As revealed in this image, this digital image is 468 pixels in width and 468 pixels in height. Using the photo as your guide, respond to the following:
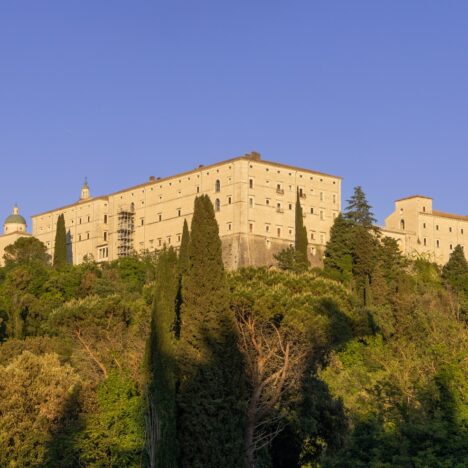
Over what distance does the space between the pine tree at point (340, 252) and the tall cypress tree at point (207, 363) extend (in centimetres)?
3913

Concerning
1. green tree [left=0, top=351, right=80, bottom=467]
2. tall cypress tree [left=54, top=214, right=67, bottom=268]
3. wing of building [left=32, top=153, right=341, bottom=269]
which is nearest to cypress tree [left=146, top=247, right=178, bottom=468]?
green tree [left=0, top=351, right=80, bottom=467]

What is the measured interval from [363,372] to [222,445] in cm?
1621

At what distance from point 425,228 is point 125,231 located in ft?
73.4

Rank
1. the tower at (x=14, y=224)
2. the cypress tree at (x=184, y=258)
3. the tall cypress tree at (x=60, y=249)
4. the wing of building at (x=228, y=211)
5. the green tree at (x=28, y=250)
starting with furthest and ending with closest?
the tower at (x=14, y=224) < the green tree at (x=28, y=250) < the wing of building at (x=228, y=211) < the tall cypress tree at (x=60, y=249) < the cypress tree at (x=184, y=258)

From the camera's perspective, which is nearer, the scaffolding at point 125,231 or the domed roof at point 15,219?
the scaffolding at point 125,231

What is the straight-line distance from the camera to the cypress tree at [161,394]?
67.7ft

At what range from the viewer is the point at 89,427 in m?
26.1

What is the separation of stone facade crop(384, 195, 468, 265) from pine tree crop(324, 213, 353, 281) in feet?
40.4

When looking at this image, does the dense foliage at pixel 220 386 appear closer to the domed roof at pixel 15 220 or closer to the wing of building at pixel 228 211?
the wing of building at pixel 228 211

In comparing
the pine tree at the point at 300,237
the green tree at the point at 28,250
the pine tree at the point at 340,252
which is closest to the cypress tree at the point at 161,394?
the pine tree at the point at 340,252

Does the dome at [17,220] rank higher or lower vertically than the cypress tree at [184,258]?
higher

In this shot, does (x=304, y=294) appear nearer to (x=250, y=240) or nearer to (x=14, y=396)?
(x=14, y=396)

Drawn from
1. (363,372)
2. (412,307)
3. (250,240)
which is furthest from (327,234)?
(363,372)

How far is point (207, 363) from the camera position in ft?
71.9
